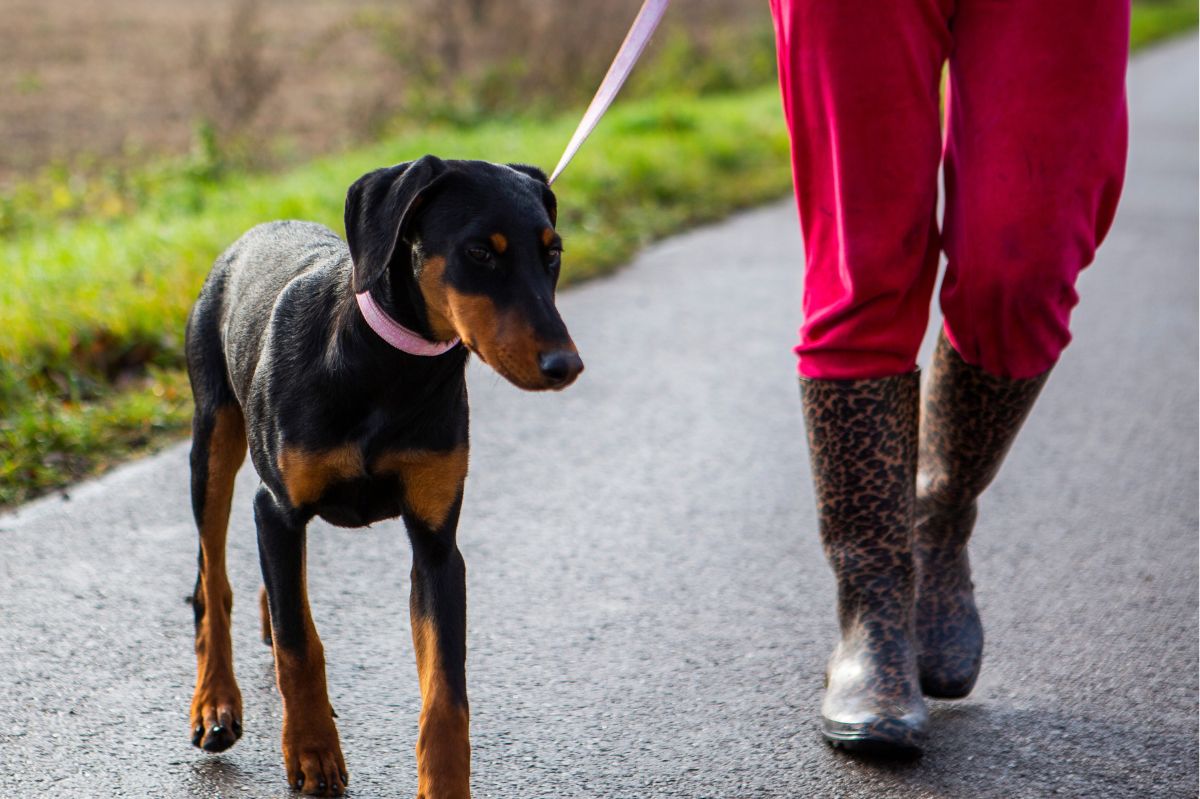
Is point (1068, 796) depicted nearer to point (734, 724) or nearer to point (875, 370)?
point (734, 724)

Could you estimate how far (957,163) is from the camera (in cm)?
296

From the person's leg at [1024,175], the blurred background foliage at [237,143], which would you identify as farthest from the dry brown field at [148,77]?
the person's leg at [1024,175]

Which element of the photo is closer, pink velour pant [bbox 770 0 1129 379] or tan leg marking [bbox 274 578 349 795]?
tan leg marking [bbox 274 578 349 795]

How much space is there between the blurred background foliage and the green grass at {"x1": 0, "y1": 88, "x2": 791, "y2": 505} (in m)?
0.01

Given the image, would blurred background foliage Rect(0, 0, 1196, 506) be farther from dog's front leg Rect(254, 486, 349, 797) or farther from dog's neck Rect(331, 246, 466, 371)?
dog's neck Rect(331, 246, 466, 371)

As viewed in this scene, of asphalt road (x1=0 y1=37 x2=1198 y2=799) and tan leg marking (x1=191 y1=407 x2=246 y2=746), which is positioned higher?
tan leg marking (x1=191 y1=407 x2=246 y2=746)

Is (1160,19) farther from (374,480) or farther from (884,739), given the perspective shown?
(374,480)

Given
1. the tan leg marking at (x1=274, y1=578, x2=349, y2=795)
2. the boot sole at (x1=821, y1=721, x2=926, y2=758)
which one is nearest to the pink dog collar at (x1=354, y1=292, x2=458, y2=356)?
the tan leg marking at (x1=274, y1=578, x2=349, y2=795)

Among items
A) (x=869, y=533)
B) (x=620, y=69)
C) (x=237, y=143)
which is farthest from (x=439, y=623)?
(x=237, y=143)

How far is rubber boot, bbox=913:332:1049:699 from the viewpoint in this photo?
3.06m

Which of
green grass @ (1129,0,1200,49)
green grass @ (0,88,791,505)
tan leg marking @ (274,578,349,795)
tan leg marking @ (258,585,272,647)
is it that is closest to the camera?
tan leg marking @ (274,578,349,795)

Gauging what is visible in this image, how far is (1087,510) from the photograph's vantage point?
441cm

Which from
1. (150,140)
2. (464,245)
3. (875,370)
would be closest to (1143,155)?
(150,140)

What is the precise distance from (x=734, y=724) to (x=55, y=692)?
1448mm
